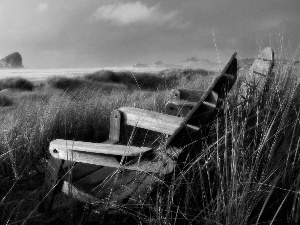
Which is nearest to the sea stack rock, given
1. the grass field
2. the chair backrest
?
the grass field

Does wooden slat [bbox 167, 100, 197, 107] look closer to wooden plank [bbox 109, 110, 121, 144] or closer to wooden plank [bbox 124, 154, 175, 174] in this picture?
wooden plank [bbox 109, 110, 121, 144]

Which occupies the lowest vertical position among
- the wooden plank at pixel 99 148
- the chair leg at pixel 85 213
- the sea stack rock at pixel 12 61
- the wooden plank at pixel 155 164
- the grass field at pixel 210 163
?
the chair leg at pixel 85 213

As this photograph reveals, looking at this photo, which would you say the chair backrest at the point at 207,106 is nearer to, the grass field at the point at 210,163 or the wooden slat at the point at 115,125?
the grass field at the point at 210,163

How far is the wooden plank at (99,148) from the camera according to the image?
6.91ft

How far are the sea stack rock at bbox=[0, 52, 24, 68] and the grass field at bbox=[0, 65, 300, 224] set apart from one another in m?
67.6

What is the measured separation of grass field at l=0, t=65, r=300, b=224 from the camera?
74.9 inches

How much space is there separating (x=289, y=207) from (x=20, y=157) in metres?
3.55

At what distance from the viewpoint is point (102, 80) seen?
16.1 m

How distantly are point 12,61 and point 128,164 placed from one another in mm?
76647

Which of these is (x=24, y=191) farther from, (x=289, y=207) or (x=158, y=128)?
(x=289, y=207)

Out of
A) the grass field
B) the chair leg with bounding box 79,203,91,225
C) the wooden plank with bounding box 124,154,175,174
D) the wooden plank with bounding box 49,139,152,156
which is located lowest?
the chair leg with bounding box 79,203,91,225

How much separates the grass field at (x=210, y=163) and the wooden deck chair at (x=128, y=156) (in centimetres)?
12

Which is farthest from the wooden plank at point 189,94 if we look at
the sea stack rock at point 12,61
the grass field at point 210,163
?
the sea stack rock at point 12,61

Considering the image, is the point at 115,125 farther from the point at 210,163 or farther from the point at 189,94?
the point at 189,94
